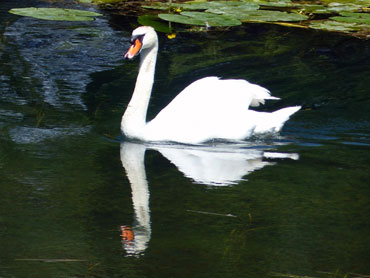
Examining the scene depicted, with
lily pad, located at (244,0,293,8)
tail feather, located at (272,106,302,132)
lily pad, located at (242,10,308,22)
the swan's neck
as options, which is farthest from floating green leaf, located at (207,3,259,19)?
the swan's neck

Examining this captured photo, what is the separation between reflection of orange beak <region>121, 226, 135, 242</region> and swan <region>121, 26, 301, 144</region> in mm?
1842

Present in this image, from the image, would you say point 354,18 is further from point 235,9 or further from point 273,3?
point 235,9

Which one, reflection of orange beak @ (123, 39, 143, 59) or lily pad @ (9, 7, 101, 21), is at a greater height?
reflection of orange beak @ (123, 39, 143, 59)

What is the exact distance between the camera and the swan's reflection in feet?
15.1

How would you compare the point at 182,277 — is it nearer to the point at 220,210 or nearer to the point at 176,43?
the point at 220,210

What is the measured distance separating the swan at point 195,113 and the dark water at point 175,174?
4.7 inches

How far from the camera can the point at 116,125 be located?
631cm

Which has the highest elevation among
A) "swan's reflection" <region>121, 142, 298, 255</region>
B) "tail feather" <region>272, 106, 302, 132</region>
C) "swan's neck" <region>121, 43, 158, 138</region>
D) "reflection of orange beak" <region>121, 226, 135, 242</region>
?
"swan's neck" <region>121, 43, 158, 138</region>

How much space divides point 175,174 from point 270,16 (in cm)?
513

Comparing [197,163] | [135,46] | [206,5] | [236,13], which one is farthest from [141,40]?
[206,5]

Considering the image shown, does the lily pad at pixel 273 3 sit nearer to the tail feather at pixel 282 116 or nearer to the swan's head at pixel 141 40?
the tail feather at pixel 282 116

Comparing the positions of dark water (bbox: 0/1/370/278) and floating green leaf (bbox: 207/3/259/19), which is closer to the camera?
dark water (bbox: 0/1/370/278)

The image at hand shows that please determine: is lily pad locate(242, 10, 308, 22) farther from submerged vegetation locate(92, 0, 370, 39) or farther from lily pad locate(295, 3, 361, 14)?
lily pad locate(295, 3, 361, 14)

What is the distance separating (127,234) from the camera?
156 inches
